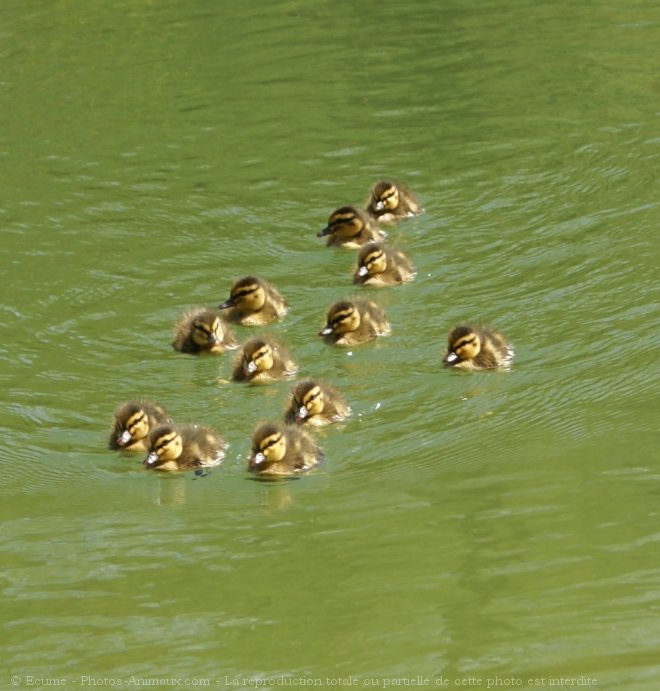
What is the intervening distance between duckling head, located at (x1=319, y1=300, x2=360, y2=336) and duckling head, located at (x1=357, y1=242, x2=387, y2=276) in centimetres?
69

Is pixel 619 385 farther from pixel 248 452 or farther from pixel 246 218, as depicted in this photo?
pixel 246 218

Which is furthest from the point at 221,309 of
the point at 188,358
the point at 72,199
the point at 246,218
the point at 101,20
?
the point at 101,20

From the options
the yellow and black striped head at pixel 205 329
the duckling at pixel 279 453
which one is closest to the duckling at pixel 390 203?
the yellow and black striped head at pixel 205 329

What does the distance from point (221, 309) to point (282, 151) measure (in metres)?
2.72

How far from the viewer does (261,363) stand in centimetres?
723

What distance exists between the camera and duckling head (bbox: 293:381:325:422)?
21.9 feet

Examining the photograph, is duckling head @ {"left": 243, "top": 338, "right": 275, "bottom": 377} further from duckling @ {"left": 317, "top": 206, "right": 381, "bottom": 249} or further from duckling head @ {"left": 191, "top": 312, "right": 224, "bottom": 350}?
duckling @ {"left": 317, "top": 206, "right": 381, "bottom": 249}

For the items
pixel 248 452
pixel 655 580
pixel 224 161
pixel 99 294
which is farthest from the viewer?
pixel 224 161

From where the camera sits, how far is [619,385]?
667 centimetres

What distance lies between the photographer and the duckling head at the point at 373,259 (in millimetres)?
8320

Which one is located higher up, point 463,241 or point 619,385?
point 463,241

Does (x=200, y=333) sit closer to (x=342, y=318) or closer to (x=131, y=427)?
(x=342, y=318)

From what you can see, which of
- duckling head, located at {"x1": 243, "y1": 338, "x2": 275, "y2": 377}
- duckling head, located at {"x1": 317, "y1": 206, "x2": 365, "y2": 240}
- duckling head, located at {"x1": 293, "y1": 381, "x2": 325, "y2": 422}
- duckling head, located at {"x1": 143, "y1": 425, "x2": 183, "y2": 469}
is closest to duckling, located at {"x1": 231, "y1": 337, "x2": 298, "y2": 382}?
duckling head, located at {"x1": 243, "y1": 338, "x2": 275, "y2": 377}

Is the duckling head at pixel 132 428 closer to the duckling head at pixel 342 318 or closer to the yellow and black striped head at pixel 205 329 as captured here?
the yellow and black striped head at pixel 205 329
